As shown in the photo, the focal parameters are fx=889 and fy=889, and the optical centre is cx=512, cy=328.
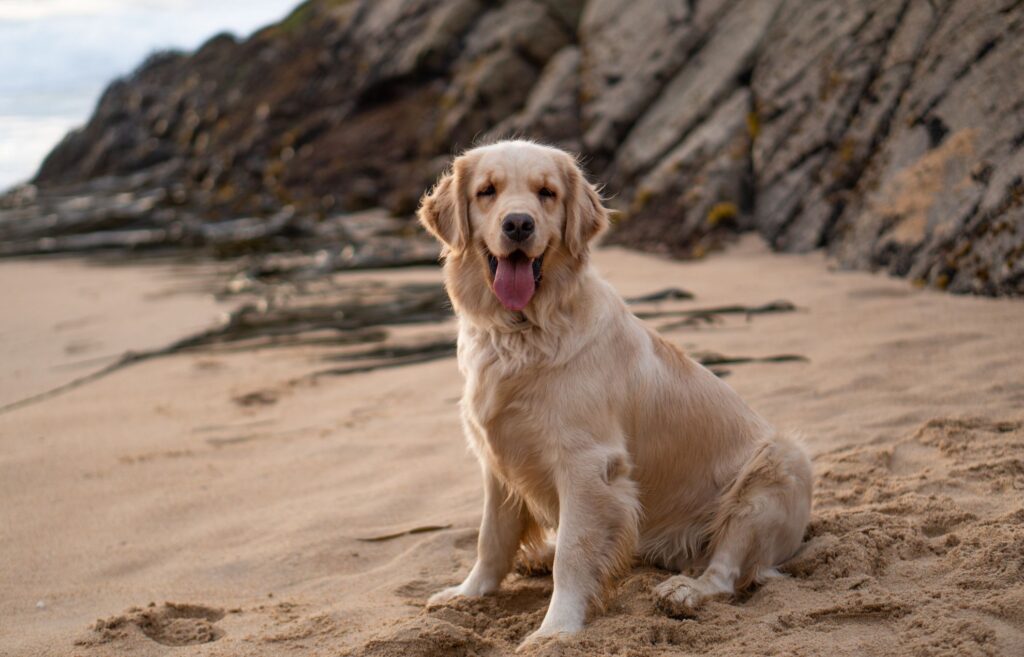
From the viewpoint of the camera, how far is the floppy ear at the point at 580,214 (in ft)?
13.1

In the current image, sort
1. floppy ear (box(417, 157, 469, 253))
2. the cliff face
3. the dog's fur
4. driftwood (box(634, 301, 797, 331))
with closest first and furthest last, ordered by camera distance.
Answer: the dog's fur, floppy ear (box(417, 157, 469, 253)), driftwood (box(634, 301, 797, 331)), the cliff face

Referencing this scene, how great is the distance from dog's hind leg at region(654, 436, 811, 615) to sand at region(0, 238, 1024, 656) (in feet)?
0.37

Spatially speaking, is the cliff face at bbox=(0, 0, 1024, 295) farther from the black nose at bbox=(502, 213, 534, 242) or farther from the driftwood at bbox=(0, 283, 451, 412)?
the black nose at bbox=(502, 213, 534, 242)

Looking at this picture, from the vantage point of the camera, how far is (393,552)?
454 cm

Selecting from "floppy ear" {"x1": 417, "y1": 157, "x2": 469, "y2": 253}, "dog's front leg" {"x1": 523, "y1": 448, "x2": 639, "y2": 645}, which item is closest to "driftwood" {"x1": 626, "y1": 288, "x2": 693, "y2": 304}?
"floppy ear" {"x1": 417, "y1": 157, "x2": 469, "y2": 253}

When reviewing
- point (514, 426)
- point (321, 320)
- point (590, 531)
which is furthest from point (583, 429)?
point (321, 320)

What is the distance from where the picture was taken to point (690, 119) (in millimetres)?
13414

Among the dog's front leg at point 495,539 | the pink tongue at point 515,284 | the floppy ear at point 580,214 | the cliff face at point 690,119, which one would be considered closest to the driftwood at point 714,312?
the cliff face at point 690,119

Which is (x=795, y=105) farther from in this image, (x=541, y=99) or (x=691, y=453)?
(x=691, y=453)

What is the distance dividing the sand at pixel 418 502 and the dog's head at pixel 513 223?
137 centimetres

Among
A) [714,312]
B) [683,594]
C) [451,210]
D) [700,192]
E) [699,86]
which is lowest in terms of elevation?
[683,594]

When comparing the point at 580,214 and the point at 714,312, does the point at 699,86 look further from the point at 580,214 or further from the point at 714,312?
the point at 580,214

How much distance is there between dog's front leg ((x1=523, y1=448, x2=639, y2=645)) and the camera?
3520 mm

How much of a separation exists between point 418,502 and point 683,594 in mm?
2020
